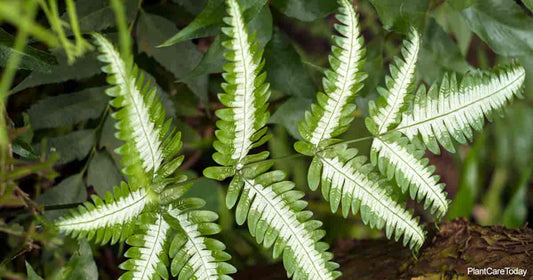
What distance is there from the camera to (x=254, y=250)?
1770mm

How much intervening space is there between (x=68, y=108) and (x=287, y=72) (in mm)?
509

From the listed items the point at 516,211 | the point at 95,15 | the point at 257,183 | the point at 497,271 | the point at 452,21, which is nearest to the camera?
the point at 257,183

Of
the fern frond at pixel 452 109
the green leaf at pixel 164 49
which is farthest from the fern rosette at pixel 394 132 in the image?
the green leaf at pixel 164 49

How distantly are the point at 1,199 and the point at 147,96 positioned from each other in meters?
0.27

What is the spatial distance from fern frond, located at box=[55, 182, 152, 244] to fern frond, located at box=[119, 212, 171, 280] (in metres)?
0.02

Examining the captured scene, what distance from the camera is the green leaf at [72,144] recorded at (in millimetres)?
1166

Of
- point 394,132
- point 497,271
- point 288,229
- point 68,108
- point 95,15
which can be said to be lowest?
point 497,271

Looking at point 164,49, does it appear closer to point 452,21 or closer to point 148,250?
point 148,250

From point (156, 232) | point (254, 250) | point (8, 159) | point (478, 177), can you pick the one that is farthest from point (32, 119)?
point (478, 177)

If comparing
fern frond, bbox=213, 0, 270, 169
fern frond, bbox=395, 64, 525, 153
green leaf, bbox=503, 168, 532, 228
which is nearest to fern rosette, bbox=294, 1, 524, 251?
fern frond, bbox=395, 64, 525, 153

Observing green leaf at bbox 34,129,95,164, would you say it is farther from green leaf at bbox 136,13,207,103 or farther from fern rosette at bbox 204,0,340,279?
fern rosette at bbox 204,0,340,279

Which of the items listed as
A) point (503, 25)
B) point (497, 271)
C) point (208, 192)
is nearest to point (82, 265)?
point (208, 192)

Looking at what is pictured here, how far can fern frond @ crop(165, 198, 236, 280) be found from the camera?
841 mm

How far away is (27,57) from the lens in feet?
3.06
